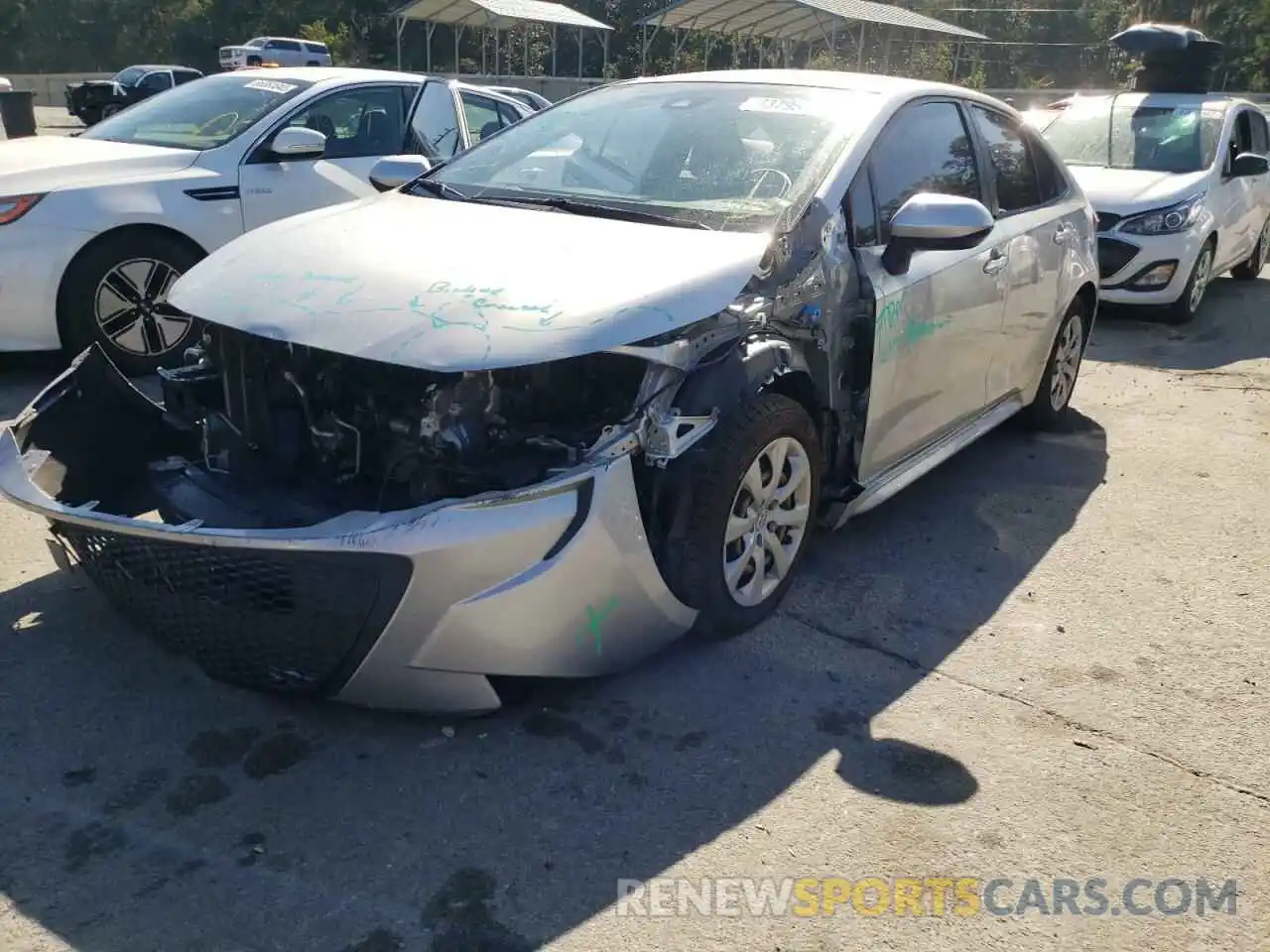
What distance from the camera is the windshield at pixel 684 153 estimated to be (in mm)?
3676

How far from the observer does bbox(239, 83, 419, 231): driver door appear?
251 inches

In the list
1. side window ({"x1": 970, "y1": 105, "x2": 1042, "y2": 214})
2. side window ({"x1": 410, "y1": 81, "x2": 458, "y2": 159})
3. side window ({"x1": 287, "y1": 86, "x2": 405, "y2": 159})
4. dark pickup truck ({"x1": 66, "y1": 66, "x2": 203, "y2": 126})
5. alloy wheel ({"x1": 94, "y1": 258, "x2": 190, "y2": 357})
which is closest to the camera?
side window ({"x1": 970, "y1": 105, "x2": 1042, "y2": 214})

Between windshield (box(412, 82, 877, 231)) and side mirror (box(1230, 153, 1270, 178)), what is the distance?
20.6 feet

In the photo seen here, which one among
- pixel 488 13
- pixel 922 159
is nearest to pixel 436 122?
pixel 922 159

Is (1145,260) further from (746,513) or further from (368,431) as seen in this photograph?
(368,431)

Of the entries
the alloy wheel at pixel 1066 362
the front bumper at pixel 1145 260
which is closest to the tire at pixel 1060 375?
the alloy wheel at pixel 1066 362

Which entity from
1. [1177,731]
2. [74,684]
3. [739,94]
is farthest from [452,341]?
[1177,731]

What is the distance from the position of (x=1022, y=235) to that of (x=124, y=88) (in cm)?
2438

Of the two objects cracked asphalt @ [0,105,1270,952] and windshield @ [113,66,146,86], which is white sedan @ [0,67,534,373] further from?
windshield @ [113,66,146,86]

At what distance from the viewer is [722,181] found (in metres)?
Answer: 3.75

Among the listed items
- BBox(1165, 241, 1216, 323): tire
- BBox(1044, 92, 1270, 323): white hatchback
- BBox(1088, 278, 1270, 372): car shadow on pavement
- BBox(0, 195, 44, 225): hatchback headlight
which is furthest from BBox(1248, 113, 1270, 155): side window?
BBox(0, 195, 44, 225): hatchback headlight

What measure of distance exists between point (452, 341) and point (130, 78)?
87.9 ft

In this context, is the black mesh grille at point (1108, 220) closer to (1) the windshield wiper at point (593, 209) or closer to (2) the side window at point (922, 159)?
(2) the side window at point (922, 159)

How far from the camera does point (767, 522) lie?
11.6 ft
